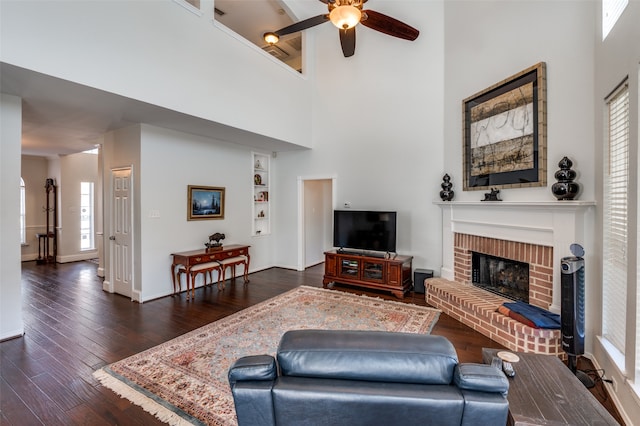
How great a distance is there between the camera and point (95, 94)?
313cm

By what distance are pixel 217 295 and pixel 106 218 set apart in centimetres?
239

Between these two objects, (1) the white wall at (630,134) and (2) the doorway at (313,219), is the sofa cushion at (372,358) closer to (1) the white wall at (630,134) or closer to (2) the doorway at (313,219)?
(1) the white wall at (630,134)

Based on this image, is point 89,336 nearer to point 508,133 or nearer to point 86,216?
point 508,133

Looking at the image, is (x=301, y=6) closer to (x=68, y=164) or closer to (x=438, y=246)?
(x=438, y=246)

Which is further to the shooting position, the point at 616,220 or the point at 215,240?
the point at 215,240

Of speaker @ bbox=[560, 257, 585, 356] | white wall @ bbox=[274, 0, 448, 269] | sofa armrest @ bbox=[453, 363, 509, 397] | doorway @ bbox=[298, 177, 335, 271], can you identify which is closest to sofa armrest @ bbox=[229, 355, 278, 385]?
sofa armrest @ bbox=[453, 363, 509, 397]

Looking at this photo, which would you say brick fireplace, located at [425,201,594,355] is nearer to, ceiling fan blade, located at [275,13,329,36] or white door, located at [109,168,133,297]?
ceiling fan blade, located at [275,13,329,36]

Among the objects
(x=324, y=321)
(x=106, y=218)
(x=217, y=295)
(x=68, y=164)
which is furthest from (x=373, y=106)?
(x=68, y=164)

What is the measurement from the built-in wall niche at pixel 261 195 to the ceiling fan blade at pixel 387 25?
348 cm

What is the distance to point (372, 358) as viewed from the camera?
1.10 meters

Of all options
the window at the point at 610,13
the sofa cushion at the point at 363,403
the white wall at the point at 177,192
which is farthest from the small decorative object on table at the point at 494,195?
the white wall at the point at 177,192

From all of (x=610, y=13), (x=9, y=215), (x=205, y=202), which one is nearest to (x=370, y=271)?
(x=205, y=202)

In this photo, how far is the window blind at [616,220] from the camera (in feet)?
7.46

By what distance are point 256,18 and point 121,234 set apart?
4.90 meters
